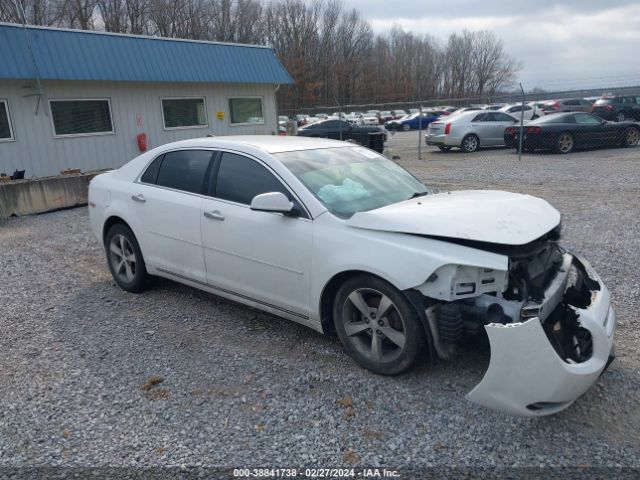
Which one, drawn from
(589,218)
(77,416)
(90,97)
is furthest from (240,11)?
(77,416)

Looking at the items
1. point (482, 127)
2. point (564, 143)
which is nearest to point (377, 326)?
point (564, 143)

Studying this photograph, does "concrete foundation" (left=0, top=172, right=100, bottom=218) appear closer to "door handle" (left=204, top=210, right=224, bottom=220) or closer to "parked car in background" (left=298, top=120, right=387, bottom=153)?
"door handle" (left=204, top=210, right=224, bottom=220)

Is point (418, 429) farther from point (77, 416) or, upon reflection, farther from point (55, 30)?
point (55, 30)

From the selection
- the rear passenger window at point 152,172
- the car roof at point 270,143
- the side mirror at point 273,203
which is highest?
the car roof at point 270,143

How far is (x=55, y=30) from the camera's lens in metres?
12.9

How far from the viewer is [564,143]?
1695cm

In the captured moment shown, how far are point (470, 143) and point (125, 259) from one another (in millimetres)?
16407

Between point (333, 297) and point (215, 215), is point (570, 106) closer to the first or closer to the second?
point (215, 215)

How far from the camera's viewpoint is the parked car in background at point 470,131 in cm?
1897

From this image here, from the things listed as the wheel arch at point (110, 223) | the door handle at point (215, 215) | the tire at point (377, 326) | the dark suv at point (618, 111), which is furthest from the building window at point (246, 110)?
the dark suv at point (618, 111)

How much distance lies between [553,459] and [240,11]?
62893 mm

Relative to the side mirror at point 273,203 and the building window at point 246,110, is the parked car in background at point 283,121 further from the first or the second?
the side mirror at point 273,203

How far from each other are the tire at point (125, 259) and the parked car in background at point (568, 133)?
15198 mm

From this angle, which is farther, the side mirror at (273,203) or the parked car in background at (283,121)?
the parked car in background at (283,121)
